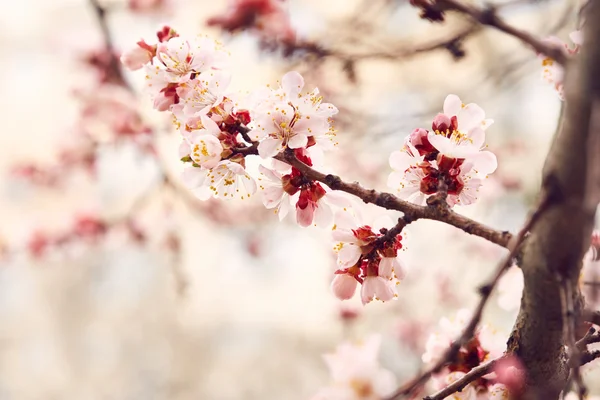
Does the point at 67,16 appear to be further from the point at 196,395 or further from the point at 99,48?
the point at 196,395

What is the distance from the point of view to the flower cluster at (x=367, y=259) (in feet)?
2.11

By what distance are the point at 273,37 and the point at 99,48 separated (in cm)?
142

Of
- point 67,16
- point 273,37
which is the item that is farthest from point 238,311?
point 273,37

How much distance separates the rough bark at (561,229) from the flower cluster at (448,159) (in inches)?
5.3

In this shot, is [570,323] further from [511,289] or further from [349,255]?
[511,289]

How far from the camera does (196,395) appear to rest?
360 cm

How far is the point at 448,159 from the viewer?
637 millimetres

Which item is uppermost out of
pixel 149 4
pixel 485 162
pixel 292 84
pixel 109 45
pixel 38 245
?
pixel 149 4

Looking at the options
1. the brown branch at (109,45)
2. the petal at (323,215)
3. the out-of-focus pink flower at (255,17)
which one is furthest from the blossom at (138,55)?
the brown branch at (109,45)

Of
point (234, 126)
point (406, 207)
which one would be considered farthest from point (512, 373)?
point (234, 126)

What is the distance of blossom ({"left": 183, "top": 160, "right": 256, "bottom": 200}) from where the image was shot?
2.27ft

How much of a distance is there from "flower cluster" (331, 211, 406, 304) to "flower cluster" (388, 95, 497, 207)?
0.07 metres

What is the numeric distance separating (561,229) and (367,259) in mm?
245

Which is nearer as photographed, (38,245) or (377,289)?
(377,289)
